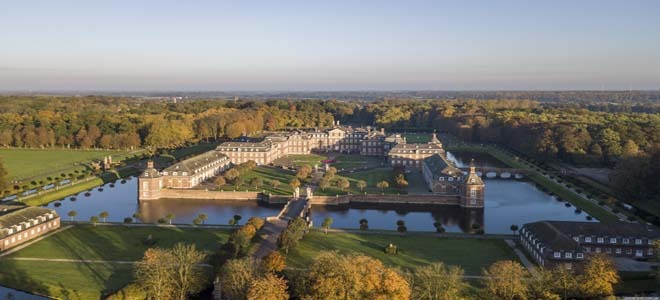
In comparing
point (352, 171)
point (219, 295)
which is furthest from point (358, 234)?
point (352, 171)

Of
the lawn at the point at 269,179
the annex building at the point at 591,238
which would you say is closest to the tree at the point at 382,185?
the lawn at the point at 269,179

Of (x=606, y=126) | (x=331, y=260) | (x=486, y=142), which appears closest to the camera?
(x=331, y=260)

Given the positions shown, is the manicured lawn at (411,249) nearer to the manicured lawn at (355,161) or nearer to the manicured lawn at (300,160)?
the manicured lawn at (355,161)

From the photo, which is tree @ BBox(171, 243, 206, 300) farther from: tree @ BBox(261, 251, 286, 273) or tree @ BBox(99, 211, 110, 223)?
tree @ BBox(99, 211, 110, 223)

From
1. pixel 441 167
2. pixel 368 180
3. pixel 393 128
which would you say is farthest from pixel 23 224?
pixel 393 128

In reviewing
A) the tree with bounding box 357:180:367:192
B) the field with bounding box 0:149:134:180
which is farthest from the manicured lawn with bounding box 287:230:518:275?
the field with bounding box 0:149:134:180

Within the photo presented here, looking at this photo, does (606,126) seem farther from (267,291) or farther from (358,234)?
(267,291)
